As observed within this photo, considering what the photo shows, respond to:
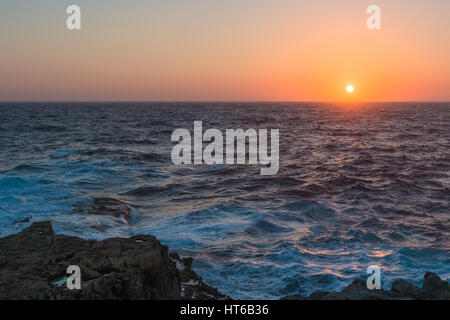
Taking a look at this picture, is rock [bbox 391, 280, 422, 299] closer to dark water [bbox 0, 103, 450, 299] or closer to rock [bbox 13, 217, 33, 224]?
dark water [bbox 0, 103, 450, 299]

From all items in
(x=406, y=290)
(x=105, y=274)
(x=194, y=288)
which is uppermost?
(x=105, y=274)

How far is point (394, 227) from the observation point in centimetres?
823

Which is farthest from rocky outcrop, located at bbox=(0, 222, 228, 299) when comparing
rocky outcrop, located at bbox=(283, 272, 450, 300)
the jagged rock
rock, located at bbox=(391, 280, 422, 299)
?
the jagged rock

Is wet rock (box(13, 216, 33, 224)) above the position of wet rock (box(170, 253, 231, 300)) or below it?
above

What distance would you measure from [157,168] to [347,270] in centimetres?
1091

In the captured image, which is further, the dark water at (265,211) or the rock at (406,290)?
the dark water at (265,211)

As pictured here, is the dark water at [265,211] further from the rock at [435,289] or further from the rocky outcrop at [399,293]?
the rock at [435,289]

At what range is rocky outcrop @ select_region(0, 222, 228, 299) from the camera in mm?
3695

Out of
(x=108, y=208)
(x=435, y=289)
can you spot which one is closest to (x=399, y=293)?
(x=435, y=289)

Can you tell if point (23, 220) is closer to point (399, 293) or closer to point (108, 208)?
point (108, 208)

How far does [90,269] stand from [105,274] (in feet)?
0.69

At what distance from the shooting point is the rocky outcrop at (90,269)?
370 centimetres

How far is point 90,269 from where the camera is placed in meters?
4.04

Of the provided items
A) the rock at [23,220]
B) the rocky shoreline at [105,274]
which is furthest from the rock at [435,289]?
the rock at [23,220]
